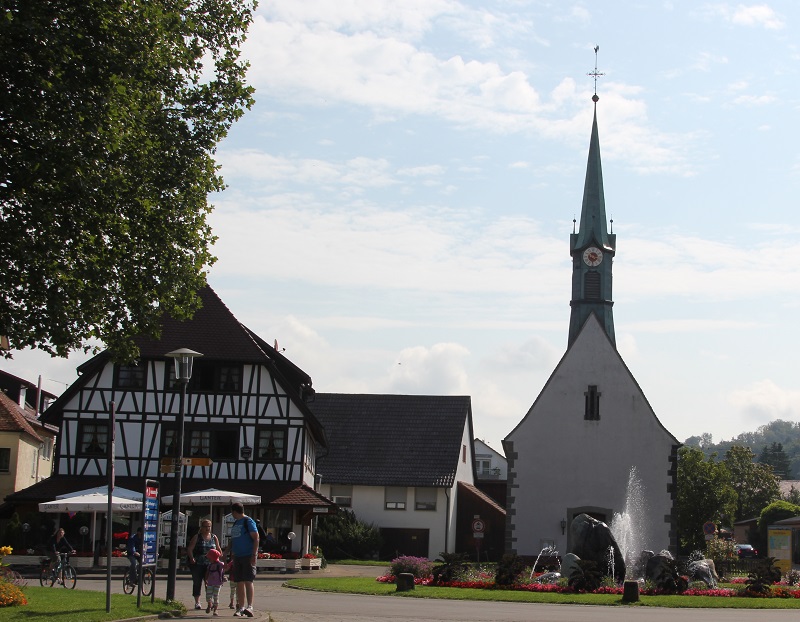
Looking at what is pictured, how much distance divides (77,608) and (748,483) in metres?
90.7

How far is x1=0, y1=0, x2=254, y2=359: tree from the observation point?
17750 mm

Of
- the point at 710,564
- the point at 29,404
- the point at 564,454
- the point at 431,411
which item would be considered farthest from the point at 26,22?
the point at 29,404

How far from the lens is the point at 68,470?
44.8 metres

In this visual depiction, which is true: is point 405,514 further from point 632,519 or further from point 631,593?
point 631,593

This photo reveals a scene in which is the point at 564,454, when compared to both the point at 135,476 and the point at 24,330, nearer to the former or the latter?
the point at 135,476

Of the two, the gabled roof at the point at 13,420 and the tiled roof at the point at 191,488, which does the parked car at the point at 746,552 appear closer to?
the tiled roof at the point at 191,488

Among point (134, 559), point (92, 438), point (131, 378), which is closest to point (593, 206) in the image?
point (131, 378)

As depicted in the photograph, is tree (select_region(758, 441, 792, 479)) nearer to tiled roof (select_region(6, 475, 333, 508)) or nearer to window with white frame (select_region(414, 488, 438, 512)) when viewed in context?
window with white frame (select_region(414, 488, 438, 512))

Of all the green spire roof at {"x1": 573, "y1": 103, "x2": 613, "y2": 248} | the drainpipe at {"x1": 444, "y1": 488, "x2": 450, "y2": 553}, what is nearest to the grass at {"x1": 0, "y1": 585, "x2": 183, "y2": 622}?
the drainpipe at {"x1": 444, "y1": 488, "x2": 450, "y2": 553}

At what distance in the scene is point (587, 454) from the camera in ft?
159

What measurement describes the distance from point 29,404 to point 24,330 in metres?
50.2

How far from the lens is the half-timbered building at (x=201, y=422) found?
44.8m

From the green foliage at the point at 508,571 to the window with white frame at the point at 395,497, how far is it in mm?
24749

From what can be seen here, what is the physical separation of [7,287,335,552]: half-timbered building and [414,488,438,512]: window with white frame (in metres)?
9.92
